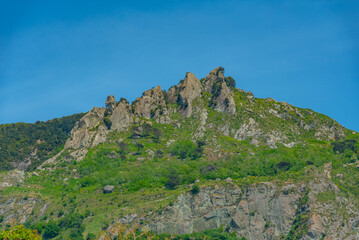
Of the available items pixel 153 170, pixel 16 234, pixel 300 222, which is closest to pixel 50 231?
pixel 153 170

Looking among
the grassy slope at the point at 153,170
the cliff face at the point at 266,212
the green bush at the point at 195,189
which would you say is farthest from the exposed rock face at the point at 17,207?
the green bush at the point at 195,189

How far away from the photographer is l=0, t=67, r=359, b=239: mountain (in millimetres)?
131250

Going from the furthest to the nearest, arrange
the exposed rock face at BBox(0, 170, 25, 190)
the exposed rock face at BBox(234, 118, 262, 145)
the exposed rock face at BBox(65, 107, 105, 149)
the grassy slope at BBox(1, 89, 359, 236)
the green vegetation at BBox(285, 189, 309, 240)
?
1. the exposed rock face at BBox(234, 118, 262, 145)
2. the exposed rock face at BBox(65, 107, 105, 149)
3. the exposed rock face at BBox(0, 170, 25, 190)
4. the grassy slope at BBox(1, 89, 359, 236)
5. the green vegetation at BBox(285, 189, 309, 240)

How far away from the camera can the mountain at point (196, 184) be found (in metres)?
131

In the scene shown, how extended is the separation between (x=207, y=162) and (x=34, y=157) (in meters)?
80.0

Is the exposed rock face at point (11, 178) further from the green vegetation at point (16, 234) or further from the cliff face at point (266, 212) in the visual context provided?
the green vegetation at point (16, 234)

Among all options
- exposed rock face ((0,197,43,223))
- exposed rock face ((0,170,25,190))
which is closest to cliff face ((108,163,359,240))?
exposed rock face ((0,197,43,223))

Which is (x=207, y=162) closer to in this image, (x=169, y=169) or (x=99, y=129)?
(x=169, y=169)

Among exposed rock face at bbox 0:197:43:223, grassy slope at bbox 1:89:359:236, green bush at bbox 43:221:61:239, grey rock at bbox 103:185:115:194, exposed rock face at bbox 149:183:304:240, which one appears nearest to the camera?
exposed rock face at bbox 149:183:304:240

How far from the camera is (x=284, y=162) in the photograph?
518 feet

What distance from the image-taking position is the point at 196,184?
147375 mm

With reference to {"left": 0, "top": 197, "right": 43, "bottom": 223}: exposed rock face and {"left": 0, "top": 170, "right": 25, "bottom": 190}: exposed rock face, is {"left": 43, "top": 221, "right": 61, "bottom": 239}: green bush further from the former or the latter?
{"left": 0, "top": 170, "right": 25, "bottom": 190}: exposed rock face

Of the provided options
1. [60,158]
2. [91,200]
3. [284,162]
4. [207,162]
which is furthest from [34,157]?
[284,162]

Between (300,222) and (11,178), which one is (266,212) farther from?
(11,178)
